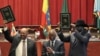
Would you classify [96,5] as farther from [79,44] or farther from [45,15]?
[79,44]

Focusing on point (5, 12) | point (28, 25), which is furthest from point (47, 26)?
point (5, 12)

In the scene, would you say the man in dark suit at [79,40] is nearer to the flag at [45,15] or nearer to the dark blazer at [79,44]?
the dark blazer at [79,44]

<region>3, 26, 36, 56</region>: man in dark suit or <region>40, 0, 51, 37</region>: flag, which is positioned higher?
<region>40, 0, 51, 37</region>: flag

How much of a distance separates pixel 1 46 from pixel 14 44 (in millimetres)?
2589

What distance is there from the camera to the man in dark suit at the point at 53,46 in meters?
7.72

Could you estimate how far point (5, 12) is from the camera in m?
8.41

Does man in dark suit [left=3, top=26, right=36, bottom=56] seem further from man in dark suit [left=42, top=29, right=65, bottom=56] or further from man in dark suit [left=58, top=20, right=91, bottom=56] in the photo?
man in dark suit [left=58, top=20, right=91, bottom=56]

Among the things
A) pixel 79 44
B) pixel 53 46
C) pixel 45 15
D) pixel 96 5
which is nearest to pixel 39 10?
pixel 45 15

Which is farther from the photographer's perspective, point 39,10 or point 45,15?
point 39,10

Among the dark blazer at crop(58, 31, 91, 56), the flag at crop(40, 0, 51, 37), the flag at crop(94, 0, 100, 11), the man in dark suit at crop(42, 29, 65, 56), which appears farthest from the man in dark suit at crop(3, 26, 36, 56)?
the flag at crop(94, 0, 100, 11)

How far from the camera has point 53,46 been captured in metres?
7.85

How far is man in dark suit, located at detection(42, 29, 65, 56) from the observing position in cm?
772

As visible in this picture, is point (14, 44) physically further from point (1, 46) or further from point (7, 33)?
point (1, 46)

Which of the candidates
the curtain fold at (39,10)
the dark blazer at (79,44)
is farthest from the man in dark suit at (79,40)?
the curtain fold at (39,10)
